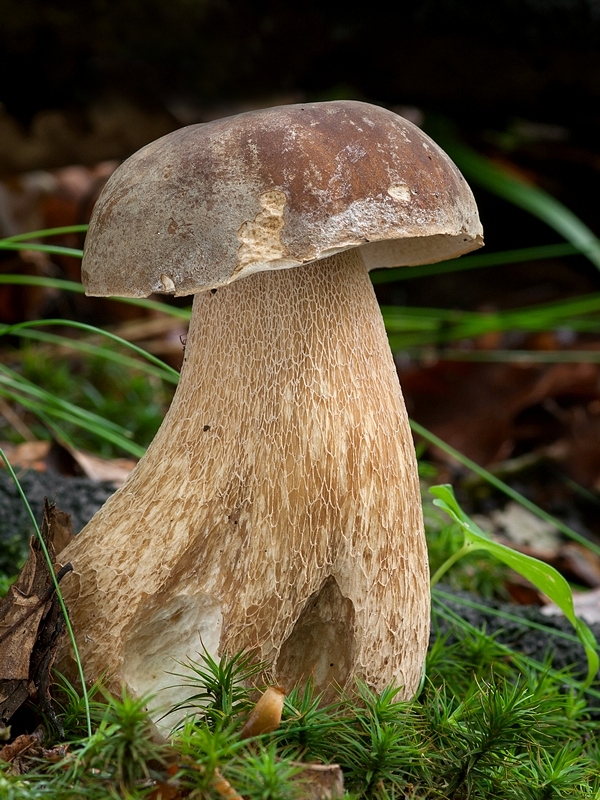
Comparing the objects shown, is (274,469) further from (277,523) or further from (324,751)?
(324,751)

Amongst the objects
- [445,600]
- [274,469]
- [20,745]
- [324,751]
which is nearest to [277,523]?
[274,469]

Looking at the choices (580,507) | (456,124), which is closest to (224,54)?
(456,124)

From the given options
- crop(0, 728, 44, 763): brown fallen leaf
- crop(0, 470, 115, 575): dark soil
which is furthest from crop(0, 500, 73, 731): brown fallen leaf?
crop(0, 470, 115, 575): dark soil

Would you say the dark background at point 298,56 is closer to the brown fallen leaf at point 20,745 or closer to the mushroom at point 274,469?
the mushroom at point 274,469

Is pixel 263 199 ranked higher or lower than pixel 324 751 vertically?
higher

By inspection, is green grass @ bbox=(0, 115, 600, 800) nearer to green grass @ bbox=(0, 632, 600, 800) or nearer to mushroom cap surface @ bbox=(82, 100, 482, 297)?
green grass @ bbox=(0, 632, 600, 800)

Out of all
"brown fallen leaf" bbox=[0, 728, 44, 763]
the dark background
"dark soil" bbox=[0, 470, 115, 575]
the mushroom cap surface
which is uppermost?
the dark background

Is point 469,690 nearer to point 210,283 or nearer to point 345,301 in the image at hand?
point 345,301
